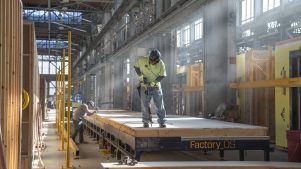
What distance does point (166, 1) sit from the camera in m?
15.6

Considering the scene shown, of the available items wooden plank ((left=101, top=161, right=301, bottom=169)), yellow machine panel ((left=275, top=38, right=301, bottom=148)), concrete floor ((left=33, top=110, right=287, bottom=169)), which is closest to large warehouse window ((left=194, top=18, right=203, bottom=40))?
concrete floor ((left=33, top=110, right=287, bottom=169))

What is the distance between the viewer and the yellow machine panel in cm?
1226

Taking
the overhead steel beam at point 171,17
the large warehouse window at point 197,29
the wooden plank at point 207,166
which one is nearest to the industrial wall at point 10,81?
the wooden plank at point 207,166

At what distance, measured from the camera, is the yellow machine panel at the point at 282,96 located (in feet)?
40.2

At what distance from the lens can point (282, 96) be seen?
1249 centimetres

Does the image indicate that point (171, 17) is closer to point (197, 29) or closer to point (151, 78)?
point (151, 78)

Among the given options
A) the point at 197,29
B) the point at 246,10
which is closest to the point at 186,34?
the point at 197,29

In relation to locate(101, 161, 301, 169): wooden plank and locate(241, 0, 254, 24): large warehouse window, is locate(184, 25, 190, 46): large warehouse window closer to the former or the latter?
locate(241, 0, 254, 24): large warehouse window

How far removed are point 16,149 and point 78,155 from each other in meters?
5.83

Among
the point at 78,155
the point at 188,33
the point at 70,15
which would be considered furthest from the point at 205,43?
the point at 70,15

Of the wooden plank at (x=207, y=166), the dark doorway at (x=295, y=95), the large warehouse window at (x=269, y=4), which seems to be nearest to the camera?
the wooden plank at (x=207, y=166)

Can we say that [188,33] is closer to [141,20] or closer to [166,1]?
[141,20]

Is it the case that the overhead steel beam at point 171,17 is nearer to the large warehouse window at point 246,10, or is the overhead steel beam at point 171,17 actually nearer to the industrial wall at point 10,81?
the industrial wall at point 10,81

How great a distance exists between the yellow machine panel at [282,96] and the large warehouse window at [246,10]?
1108cm
